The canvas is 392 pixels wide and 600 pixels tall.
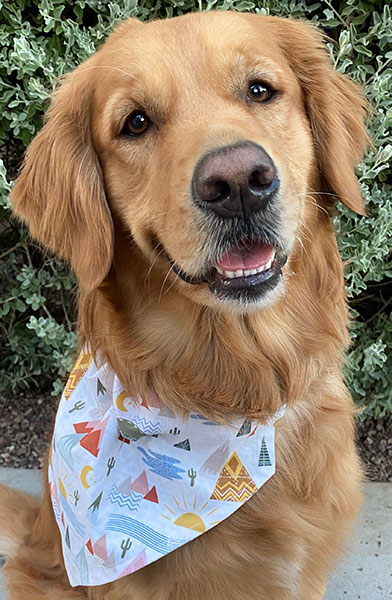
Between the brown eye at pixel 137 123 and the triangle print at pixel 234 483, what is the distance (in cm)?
103

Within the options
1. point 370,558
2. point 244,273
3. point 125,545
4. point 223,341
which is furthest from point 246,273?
point 370,558

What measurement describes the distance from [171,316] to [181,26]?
2.88 ft

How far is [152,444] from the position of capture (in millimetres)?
2010

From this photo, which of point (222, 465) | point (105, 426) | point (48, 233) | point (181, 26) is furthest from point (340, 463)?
point (181, 26)

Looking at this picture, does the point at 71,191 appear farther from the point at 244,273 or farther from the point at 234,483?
the point at 234,483

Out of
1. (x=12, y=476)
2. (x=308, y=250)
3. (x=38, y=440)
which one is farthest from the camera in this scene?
(x=38, y=440)

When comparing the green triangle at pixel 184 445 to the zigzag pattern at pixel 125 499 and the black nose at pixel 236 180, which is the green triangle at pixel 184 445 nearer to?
the zigzag pattern at pixel 125 499

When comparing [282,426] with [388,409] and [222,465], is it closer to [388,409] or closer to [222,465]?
[222,465]

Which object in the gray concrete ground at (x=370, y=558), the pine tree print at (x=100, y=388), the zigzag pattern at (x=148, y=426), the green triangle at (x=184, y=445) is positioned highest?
the zigzag pattern at (x=148, y=426)

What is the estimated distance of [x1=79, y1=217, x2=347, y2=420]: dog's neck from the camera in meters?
1.97

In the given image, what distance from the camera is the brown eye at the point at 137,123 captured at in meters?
1.83

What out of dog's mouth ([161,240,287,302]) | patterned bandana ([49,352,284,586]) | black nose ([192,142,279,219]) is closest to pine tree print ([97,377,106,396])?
patterned bandana ([49,352,284,586])

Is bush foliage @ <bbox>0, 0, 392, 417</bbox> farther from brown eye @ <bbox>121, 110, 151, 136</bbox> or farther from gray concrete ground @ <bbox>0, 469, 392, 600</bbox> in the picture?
brown eye @ <bbox>121, 110, 151, 136</bbox>

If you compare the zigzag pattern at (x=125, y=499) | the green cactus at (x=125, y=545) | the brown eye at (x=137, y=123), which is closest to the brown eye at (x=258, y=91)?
the brown eye at (x=137, y=123)
